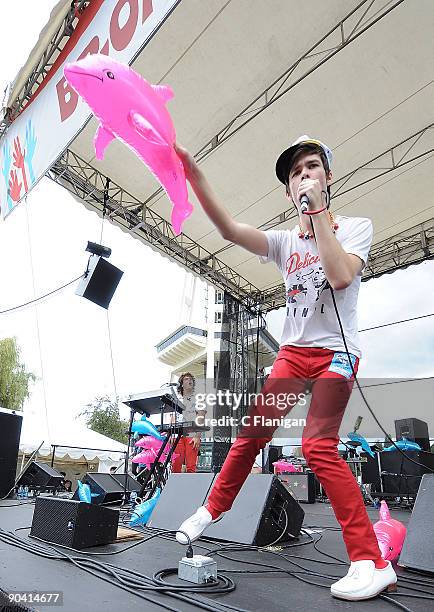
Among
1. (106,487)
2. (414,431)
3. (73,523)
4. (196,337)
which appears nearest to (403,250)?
(414,431)

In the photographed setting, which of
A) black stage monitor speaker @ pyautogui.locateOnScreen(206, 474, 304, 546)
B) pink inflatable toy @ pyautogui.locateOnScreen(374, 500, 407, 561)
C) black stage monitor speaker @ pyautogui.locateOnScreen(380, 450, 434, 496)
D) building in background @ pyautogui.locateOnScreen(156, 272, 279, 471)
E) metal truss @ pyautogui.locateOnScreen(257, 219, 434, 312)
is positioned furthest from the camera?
building in background @ pyautogui.locateOnScreen(156, 272, 279, 471)

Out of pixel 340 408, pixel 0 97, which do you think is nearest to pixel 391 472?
pixel 340 408

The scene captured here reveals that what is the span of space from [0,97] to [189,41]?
2093mm

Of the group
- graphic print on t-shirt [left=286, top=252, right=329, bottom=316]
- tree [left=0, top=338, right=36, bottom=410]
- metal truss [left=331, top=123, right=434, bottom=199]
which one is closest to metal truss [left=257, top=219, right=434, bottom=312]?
metal truss [left=331, top=123, right=434, bottom=199]

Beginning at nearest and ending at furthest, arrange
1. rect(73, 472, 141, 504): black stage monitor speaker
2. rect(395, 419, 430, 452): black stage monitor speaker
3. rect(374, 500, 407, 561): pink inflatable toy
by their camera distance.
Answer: rect(374, 500, 407, 561): pink inflatable toy, rect(73, 472, 141, 504): black stage monitor speaker, rect(395, 419, 430, 452): black stage monitor speaker

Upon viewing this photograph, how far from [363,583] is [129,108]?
150 cm

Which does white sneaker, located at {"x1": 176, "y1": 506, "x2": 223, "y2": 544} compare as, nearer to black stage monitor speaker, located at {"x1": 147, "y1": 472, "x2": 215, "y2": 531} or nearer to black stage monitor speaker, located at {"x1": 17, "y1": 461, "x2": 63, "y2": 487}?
black stage monitor speaker, located at {"x1": 147, "y1": 472, "x2": 215, "y2": 531}

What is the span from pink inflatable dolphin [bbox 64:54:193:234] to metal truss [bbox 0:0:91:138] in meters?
3.10

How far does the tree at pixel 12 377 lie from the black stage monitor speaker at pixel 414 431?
47.1ft

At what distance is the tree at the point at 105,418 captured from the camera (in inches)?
1245

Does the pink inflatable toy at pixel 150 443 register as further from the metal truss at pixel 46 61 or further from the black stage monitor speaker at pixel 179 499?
the metal truss at pixel 46 61

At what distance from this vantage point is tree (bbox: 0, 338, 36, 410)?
54.2 ft

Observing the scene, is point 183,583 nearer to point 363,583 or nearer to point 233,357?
point 363,583

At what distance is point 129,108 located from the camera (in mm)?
1305
